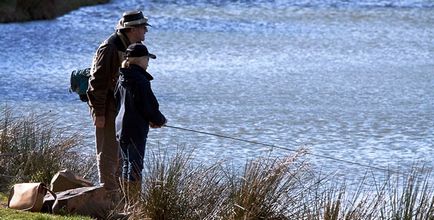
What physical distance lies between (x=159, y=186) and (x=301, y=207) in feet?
2.99

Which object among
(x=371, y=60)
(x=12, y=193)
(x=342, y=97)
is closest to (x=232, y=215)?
(x=12, y=193)

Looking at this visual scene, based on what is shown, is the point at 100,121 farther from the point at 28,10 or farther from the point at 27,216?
the point at 28,10

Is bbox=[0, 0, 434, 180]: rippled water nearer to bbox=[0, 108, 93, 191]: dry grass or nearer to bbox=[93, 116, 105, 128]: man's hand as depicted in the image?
bbox=[0, 108, 93, 191]: dry grass

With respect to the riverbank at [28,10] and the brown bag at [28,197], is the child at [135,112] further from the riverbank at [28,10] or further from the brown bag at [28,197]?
the riverbank at [28,10]

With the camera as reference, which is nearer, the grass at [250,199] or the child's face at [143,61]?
the grass at [250,199]

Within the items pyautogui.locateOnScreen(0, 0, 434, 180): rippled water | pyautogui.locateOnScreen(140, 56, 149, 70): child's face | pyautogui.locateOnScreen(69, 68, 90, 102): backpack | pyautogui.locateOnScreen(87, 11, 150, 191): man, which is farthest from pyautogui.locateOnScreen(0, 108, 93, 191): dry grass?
pyautogui.locateOnScreen(140, 56, 149, 70): child's face

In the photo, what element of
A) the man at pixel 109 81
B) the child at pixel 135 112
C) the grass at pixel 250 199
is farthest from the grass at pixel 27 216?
the man at pixel 109 81

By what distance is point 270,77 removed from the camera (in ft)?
60.9

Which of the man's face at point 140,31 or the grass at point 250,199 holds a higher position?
the man's face at point 140,31

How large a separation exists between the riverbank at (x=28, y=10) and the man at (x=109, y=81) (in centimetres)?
2421

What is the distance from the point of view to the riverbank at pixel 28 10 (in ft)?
104

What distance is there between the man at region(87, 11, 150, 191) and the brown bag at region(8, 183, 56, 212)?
770mm

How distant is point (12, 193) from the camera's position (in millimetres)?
6719

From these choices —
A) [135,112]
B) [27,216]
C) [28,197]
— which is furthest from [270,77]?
[27,216]
